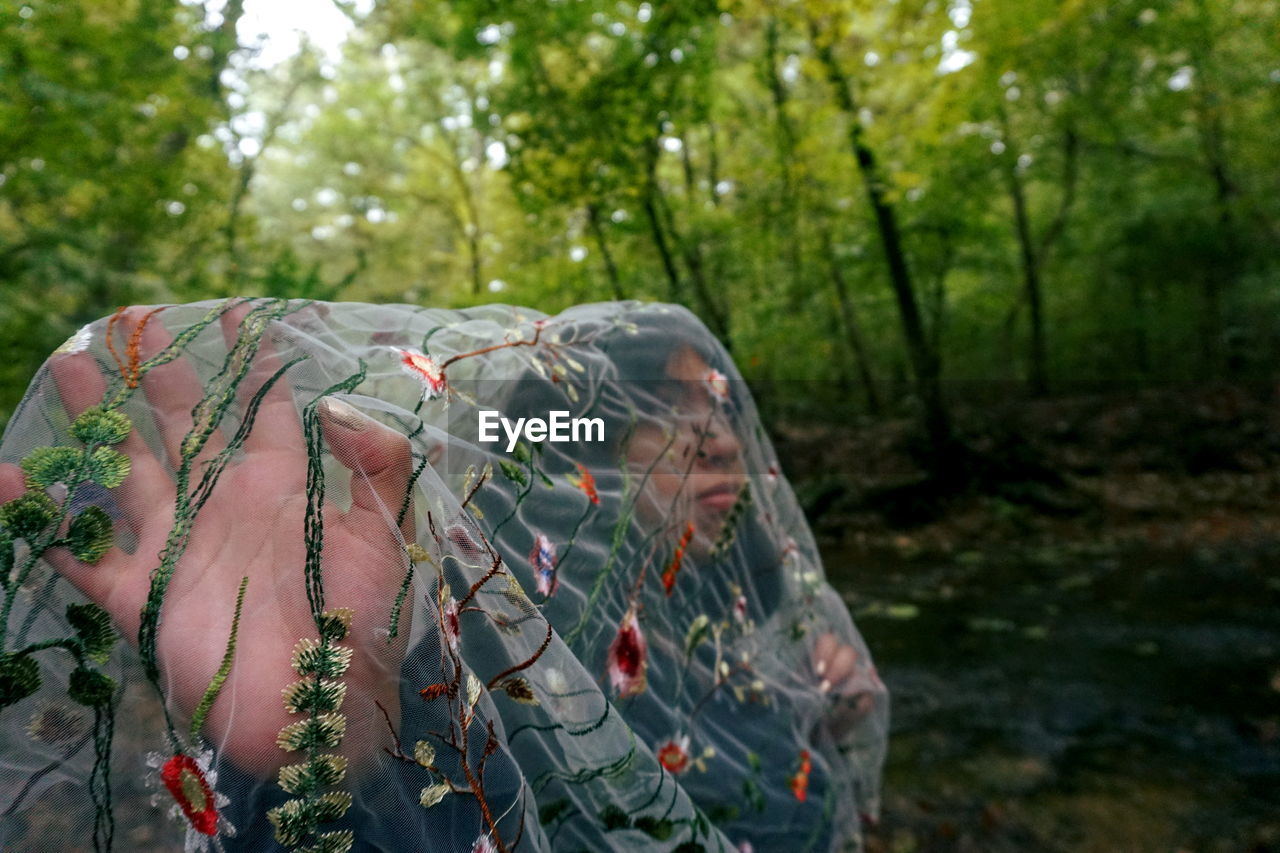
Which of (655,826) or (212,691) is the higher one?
(212,691)

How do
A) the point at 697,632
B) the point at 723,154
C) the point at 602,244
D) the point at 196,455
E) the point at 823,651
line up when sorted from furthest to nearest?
the point at 723,154 < the point at 602,244 < the point at 823,651 < the point at 697,632 < the point at 196,455

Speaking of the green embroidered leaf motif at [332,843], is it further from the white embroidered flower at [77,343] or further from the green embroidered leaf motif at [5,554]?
the white embroidered flower at [77,343]

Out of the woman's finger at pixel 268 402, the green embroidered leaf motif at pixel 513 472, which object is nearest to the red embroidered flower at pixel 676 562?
the green embroidered leaf motif at pixel 513 472

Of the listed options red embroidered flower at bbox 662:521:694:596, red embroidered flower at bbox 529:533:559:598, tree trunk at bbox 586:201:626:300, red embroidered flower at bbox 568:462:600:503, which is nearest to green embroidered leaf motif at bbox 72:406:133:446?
red embroidered flower at bbox 529:533:559:598

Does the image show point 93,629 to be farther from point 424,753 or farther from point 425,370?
point 425,370

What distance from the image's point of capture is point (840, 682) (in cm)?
179

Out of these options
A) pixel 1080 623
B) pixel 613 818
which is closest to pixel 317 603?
pixel 613 818

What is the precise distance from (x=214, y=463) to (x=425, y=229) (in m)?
19.8

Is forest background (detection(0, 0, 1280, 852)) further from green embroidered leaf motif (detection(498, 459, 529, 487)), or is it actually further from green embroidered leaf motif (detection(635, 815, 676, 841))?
green embroidered leaf motif (detection(498, 459, 529, 487))

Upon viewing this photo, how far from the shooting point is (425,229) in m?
19.2

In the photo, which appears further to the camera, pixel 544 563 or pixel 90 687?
pixel 544 563

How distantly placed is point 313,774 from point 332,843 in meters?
0.07

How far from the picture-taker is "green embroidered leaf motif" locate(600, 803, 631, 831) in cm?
107

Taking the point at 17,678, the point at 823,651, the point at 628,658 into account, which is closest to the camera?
the point at 17,678
